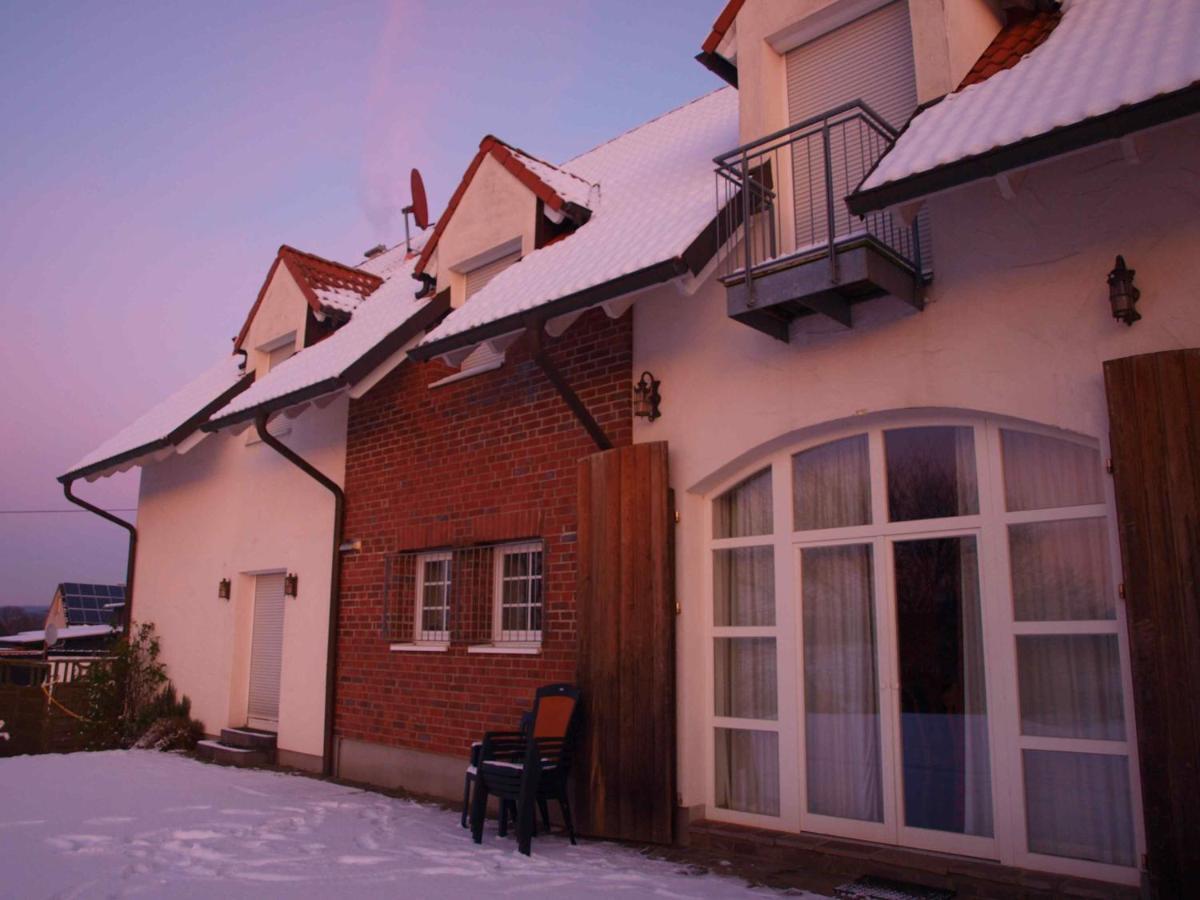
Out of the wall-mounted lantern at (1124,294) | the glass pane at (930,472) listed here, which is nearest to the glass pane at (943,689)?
the glass pane at (930,472)

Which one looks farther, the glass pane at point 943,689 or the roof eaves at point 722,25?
the roof eaves at point 722,25

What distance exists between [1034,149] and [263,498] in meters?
9.61

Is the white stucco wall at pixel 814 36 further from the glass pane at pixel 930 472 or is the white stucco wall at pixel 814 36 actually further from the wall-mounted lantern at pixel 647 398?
the glass pane at pixel 930 472

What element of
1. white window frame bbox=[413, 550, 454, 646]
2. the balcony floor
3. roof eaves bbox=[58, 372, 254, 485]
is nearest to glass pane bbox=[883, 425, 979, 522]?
the balcony floor

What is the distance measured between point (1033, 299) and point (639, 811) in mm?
3933

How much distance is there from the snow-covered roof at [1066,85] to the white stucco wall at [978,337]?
416 mm

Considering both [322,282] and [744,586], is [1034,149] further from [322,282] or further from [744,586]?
[322,282]

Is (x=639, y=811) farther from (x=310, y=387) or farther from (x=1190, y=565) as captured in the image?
(x=310, y=387)

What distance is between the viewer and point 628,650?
652 centimetres

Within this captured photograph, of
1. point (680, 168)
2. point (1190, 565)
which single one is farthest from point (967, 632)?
point (680, 168)

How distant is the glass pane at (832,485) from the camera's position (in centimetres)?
592

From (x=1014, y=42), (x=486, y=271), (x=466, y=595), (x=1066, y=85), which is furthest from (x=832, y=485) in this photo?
(x=486, y=271)

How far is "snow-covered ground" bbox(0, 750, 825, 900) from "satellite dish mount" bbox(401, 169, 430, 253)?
27.9 feet

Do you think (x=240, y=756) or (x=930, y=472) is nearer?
(x=930, y=472)
